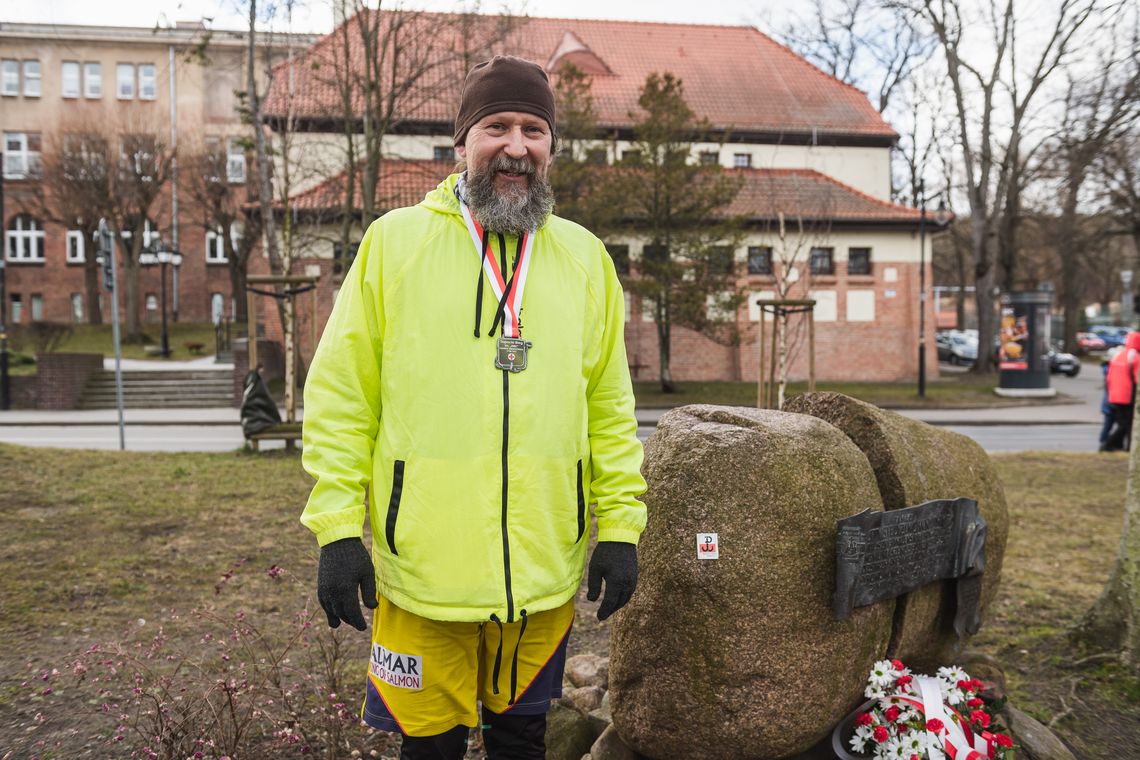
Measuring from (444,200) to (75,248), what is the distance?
5075 cm

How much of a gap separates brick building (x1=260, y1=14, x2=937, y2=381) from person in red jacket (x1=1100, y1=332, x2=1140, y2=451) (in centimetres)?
870

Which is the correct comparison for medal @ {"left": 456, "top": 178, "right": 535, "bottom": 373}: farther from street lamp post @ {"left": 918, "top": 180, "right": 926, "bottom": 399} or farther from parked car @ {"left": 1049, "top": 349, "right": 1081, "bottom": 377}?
parked car @ {"left": 1049, "top": 349, "right": 1081, "bottom": 377}

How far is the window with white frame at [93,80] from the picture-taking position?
1880 inches

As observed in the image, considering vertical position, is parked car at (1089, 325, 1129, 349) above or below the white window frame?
below

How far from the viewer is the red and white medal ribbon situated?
7.66 ft

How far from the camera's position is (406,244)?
2.34 m

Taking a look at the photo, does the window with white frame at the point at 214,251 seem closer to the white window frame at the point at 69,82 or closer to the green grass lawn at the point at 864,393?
the white window frame at the point at 69,82

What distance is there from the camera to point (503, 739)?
248 cm

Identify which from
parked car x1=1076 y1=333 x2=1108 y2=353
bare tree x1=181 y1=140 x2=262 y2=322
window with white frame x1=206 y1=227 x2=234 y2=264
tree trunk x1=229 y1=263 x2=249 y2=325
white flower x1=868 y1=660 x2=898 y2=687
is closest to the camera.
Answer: white flower x1=868 y1=660 x2=898 y2=687

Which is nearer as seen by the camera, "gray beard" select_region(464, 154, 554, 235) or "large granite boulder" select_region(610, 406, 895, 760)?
"gray beard" select_region(464, 154, 554, 235)

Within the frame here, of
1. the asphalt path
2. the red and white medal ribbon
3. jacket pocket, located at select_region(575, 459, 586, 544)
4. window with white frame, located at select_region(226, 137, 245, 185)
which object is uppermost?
window with white frame, located at select_region(226, 137, 245, 185)

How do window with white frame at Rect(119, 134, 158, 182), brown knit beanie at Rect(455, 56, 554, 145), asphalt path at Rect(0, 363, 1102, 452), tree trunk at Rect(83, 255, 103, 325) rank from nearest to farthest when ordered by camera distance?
brown knit beanie at Rect(455, 56, 554, 145), asphalt path at Rect(0, 363, 1102, 452), window with white frame at Rect(119, 134, 158, 182), tree trunk at Rect(83, 255, 103, 325)

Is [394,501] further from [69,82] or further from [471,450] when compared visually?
[69,82]

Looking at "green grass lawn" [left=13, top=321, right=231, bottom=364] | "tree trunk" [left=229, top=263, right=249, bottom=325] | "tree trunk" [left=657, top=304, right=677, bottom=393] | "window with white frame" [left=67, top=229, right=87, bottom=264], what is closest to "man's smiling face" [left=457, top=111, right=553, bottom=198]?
"tree trunk" [left=657, top=304, right=677, bottom=393]
